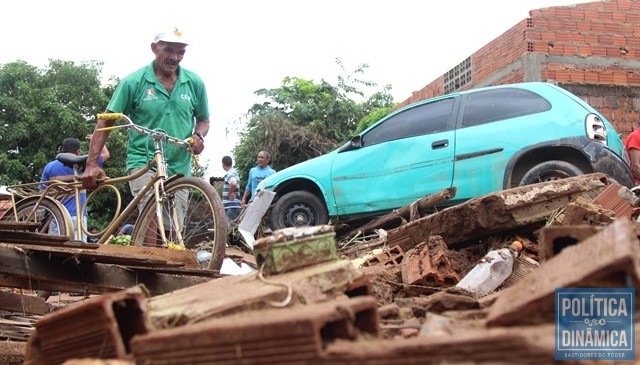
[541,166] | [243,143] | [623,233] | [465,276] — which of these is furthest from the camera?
[243,143]

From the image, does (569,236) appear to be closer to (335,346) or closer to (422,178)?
(335,346)

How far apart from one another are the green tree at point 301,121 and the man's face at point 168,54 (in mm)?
12307

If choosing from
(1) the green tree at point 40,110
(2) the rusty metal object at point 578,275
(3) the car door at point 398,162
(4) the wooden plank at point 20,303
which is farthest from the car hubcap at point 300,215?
(1) the green tree at point 40,110

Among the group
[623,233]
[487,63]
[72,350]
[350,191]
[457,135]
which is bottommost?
[72,350]

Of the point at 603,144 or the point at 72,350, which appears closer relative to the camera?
the point at 72,350

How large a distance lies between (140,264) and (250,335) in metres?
2.31

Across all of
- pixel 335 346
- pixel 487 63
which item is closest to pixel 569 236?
pixel 335 346

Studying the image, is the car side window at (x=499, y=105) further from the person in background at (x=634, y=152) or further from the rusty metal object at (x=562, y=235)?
the rusty metal object at (x=562, y=235)

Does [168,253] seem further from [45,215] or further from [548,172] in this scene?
[548,172]

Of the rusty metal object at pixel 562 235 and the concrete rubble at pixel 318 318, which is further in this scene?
the rusty metal object at pixel 562 235

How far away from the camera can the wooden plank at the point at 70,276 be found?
328 centimetres

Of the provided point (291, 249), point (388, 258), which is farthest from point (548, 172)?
point (291, 249)

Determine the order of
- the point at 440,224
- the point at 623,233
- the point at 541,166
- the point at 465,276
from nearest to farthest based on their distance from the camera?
the point at 623,233, the point at 465,276, the point at 440,224, the point at 541,166

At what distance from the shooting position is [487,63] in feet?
32.8
